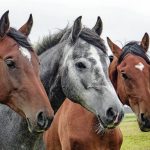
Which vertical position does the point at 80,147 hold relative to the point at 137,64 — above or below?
below

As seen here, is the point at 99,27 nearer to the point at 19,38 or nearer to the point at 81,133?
the point at 19,38

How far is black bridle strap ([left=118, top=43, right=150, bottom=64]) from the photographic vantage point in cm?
947

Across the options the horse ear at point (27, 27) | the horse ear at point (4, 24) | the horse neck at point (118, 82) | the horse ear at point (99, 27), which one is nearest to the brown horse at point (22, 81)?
the horse ear at point (4, 24)

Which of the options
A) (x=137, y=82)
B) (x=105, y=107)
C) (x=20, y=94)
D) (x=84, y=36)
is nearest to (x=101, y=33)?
(x=84, y=36)

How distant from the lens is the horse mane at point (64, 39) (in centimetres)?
784

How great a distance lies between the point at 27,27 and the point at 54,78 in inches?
39.9

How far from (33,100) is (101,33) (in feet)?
8.58

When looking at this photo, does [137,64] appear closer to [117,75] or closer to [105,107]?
[117,75]

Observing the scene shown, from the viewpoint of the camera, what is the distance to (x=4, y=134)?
7.59 metres

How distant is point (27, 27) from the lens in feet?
25.1

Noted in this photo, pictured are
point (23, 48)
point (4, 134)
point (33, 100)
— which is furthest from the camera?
point (4, 134)

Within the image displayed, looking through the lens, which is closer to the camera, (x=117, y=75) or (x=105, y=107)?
(x=105, y=107)

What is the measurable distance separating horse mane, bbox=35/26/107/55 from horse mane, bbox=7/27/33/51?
1.28 metres

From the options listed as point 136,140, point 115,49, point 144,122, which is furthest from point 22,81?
point 136,140
